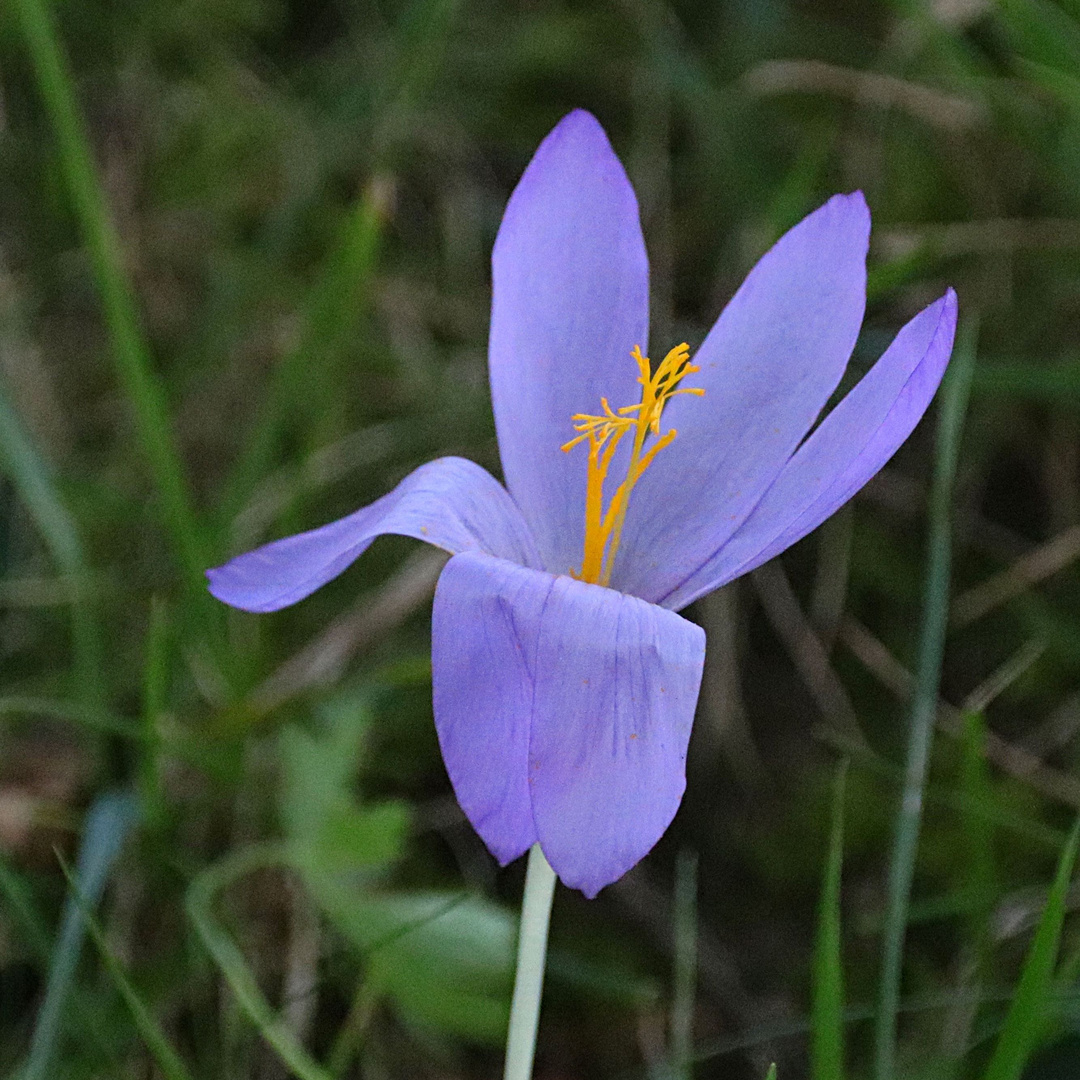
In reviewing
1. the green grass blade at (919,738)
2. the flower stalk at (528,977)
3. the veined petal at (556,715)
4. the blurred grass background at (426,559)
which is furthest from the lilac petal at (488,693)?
the green grass blade at (919,738)

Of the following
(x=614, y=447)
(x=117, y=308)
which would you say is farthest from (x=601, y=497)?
(x=117, y=308)

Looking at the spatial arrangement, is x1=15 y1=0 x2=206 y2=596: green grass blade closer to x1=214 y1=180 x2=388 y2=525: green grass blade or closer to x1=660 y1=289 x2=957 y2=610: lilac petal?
x1=214 y1=180 x2=388 y2=525: green grass blade

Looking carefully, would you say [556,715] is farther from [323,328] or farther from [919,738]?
[323,328]

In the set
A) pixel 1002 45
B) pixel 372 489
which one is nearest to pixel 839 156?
pixel 1002 45

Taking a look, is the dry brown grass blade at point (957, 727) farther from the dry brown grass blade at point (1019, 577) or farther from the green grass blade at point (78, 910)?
the green grass blade at point (78, 910)

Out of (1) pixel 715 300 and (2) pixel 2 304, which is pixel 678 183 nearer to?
(1) pixel 715 300

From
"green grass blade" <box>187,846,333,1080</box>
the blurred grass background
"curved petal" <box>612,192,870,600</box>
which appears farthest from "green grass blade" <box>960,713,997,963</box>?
"green grass blade" <box>187,846,333,1080</box>
